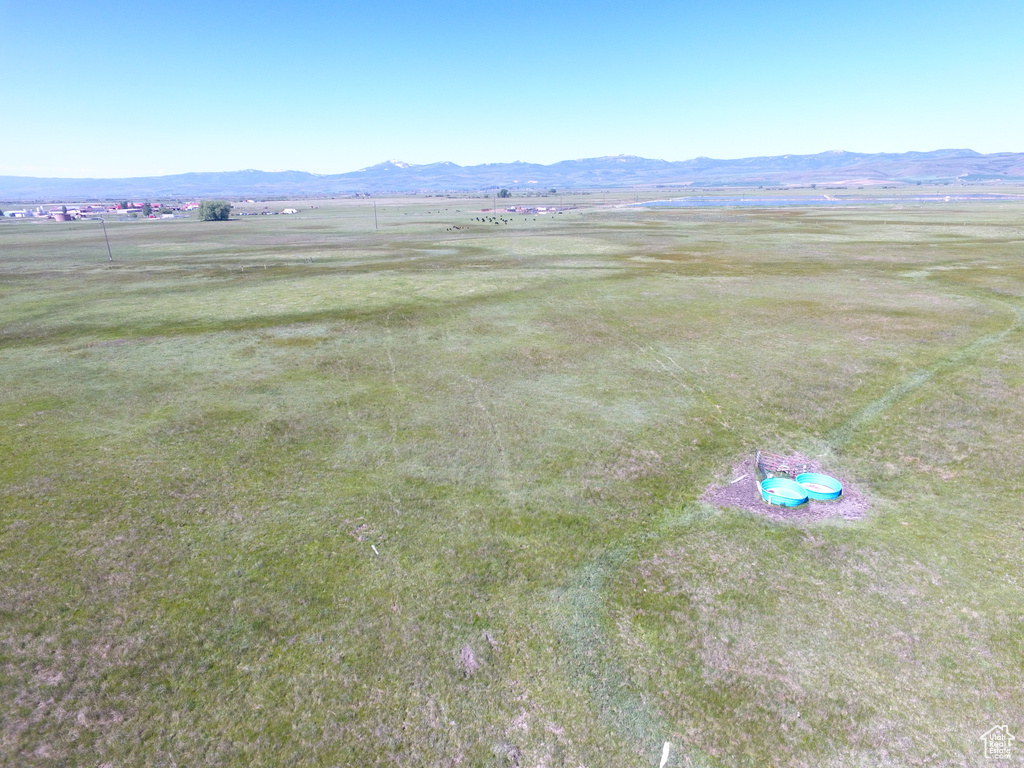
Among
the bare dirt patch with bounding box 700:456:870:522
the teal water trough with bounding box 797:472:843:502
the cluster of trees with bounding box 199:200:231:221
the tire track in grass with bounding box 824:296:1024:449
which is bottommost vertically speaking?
the bare dirt patch with bounding box 700:456:870:522

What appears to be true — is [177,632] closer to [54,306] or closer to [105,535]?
[105,535]

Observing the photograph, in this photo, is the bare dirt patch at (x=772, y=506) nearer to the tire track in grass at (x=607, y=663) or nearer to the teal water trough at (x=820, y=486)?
the teal water trough at (x=820, y=486)

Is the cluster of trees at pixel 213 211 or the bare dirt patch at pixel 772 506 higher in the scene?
the cluster of trees at pixel 213 211

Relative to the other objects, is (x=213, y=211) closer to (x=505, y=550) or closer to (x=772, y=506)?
(x=505, y=550)

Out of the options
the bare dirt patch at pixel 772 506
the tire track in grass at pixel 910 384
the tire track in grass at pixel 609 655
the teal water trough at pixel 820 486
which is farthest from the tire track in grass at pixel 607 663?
the tire track in grass at pixel 910 384

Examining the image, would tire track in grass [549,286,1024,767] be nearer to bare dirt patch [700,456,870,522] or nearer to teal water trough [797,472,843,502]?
bare dirt patch [700,456,870,522]

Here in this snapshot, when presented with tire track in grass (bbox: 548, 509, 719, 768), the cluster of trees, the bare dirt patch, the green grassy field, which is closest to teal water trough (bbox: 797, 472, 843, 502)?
the bare dirt patch
